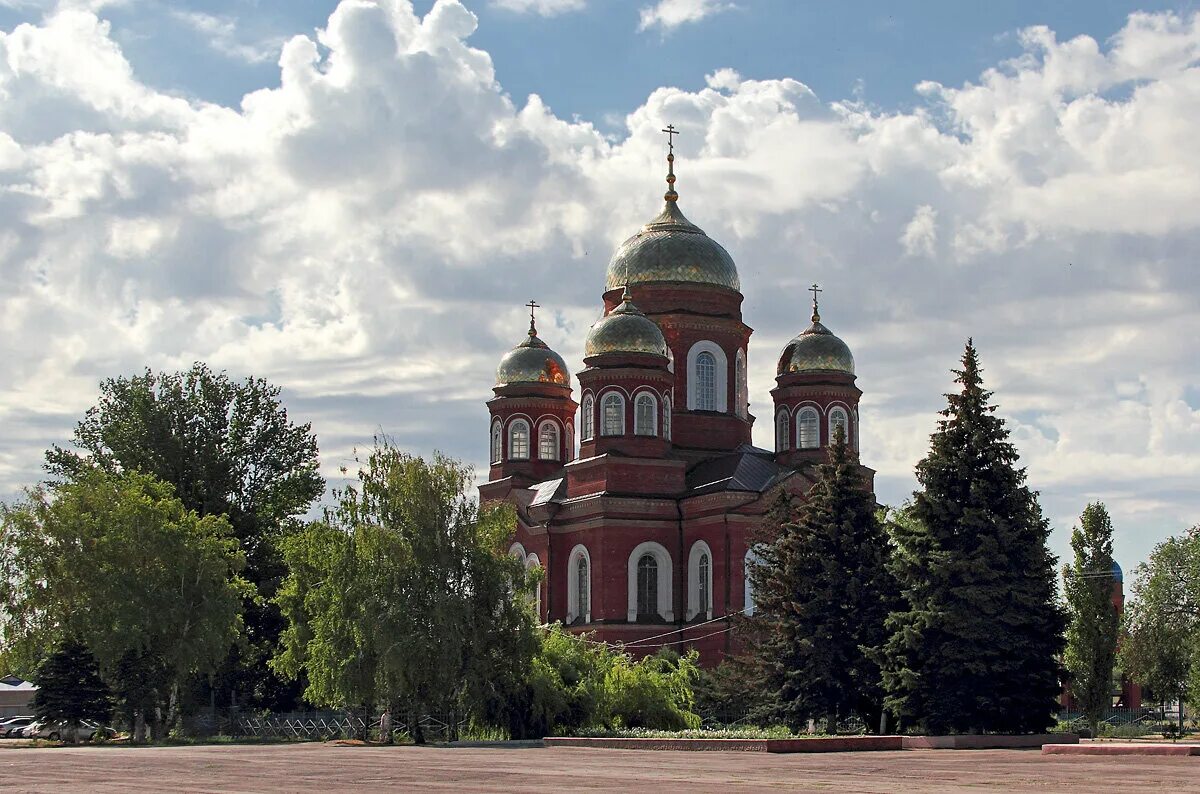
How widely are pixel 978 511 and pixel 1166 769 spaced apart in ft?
42.2

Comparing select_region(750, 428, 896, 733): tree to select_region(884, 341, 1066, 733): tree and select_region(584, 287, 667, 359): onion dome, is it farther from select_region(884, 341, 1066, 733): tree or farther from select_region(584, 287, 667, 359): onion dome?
select_region(584, 287, 667, 359): onion dome

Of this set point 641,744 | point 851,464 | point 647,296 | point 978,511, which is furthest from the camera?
point 647,296

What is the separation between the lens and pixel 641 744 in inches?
1126

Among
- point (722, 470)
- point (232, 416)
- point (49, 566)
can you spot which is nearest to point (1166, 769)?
point (49, 566)

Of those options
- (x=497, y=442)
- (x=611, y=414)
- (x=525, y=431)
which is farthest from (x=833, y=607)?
(x=497, y=442)

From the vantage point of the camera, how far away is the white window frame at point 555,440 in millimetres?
63188

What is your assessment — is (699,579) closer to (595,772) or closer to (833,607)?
(833,607)

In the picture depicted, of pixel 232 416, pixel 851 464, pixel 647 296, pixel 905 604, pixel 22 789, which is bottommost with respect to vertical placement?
pixel 22 789

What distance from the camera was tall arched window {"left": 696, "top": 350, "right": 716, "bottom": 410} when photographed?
58719mm

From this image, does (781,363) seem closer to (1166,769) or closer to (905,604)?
(905,604)

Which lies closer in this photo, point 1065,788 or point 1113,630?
point 1065,788

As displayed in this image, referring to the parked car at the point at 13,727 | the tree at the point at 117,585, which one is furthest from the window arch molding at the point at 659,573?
the parked car at the point at 13,727

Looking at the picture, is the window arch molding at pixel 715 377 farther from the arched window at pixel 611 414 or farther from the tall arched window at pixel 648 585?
the tall arched window at pixel 648 585

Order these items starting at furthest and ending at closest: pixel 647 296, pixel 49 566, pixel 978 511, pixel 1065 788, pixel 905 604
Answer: pixel 647 296 < pixel 49 566 < pixel 905 604 < pixel 978 511 < pixel 1065 788
